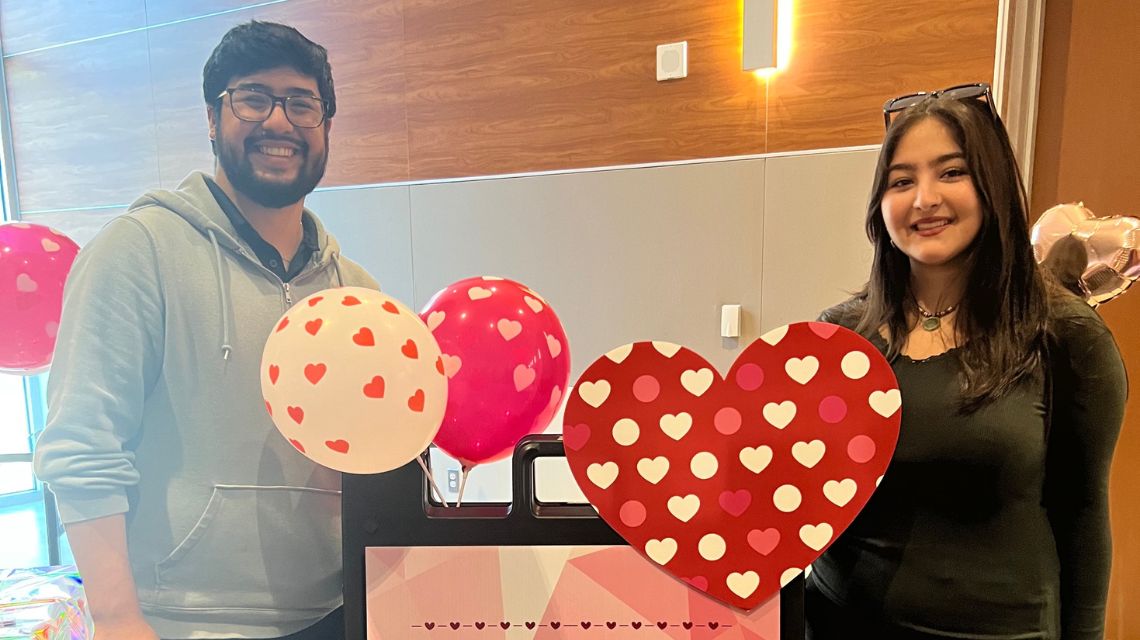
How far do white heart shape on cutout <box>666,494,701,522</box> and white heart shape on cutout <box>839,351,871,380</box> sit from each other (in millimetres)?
224

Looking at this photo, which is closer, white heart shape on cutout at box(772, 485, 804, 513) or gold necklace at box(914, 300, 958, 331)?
white heart shape on cutout at box(772, 485, 804, 513)

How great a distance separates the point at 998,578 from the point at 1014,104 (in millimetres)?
1658

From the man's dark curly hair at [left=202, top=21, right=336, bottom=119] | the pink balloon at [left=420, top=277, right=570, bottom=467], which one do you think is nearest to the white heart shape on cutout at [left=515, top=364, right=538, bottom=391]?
the pink balloon at [left=420, top=277, right=570, bottom=467]

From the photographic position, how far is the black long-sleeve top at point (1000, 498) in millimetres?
855

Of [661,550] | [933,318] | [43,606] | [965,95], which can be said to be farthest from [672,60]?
[43,606]

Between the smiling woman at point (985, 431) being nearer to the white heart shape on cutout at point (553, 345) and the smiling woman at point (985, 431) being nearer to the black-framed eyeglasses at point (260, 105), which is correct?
the white heart shape on cutout at point (553, 345)

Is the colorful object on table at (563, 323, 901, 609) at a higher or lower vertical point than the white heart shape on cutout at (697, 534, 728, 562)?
higher

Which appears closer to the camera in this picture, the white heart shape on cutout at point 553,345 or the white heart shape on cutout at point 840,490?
the white heart shape on cutout at point 840,490

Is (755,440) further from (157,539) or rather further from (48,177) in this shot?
(48,177)

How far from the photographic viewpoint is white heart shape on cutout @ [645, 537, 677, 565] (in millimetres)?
727

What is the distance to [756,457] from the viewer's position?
28.3 inches

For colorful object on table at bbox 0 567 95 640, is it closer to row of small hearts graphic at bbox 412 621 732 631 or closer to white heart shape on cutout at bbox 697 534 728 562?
row of small hearts graphic at bbox 412 621 732 631

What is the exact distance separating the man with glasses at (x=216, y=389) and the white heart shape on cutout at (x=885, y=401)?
76 cm

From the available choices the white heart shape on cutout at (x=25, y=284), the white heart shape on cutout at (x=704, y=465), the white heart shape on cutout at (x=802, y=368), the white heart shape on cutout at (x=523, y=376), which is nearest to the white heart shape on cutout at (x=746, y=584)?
the white heart shape on cutout at (x=704, y=465)
